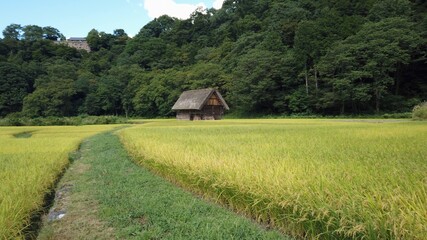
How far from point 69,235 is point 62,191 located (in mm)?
2538

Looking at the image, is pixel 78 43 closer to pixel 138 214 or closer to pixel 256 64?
pixel 256 64

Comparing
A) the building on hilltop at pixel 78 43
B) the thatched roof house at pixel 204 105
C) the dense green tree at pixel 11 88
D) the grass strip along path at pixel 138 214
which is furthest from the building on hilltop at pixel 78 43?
the grass strip along path at pixel 138 214

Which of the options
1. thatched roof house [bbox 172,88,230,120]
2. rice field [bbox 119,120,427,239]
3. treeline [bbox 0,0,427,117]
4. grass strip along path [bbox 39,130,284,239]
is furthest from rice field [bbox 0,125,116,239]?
treeline [bbox 0,0,427,117]

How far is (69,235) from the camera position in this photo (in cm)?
406

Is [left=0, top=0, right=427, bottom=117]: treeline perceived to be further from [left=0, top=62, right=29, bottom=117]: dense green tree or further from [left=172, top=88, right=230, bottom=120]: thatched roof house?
[left=172, top=88, right=230, bottom=120]: thatched roof house

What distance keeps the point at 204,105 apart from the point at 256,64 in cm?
821

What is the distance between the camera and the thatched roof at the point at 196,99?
3456 centimetres

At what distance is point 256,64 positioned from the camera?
37219 mm

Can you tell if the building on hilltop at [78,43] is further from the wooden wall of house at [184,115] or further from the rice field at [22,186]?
the rice field at [22,186]

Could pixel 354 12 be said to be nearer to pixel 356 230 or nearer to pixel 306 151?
pixel 306 151

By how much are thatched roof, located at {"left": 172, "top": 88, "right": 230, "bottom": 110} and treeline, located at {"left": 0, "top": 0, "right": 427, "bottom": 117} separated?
4.63 metres

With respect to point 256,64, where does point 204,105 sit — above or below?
below

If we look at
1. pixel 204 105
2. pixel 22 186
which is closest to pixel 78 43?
pixel 204 105

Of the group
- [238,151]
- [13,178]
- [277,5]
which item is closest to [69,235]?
[13,178]
